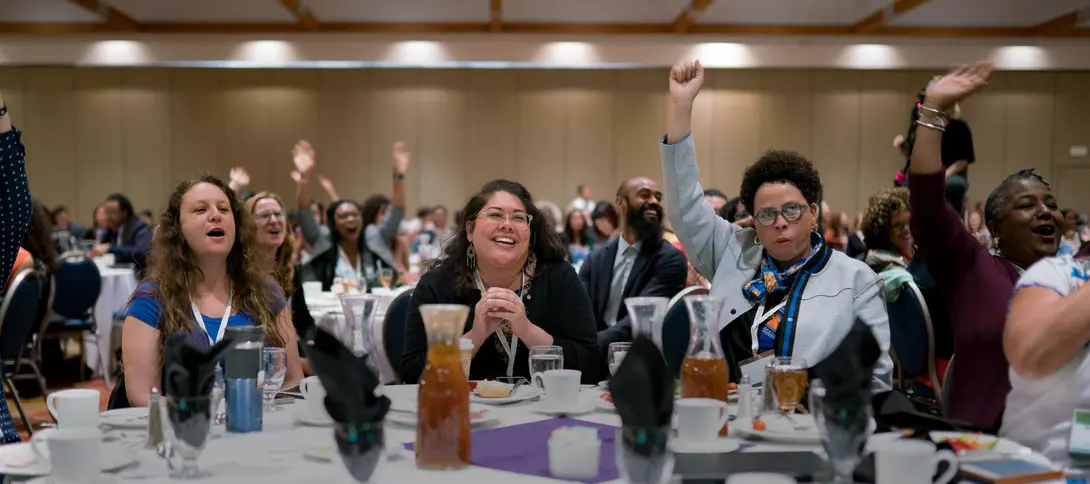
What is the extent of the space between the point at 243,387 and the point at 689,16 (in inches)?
432

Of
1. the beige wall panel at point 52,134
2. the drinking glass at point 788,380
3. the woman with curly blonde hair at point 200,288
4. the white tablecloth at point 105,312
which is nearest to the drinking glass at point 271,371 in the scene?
the woman with curly blonde hair at point 200,288

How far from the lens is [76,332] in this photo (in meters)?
6.38

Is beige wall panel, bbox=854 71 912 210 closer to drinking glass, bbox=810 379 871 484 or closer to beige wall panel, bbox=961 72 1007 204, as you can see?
beige wall panel, bbox=961 72 1007 204

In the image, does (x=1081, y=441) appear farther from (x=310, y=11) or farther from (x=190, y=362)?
(x=310, y=11)

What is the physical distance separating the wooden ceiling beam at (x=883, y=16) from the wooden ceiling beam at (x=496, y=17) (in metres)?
4.93

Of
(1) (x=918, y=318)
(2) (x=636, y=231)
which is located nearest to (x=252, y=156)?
(2) (x=636, y=231)

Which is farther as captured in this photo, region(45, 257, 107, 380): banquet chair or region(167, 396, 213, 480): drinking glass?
region(45, 257, 107, 380): banquet chair

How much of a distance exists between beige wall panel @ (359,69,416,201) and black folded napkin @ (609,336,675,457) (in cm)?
1348

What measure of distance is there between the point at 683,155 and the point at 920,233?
0.72 metres

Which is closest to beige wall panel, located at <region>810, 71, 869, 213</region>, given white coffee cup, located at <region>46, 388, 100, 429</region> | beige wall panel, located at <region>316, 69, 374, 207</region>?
beige wall panel, located at <region>316, 69, 374, 207</region>

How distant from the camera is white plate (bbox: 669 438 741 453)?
5.21 ft

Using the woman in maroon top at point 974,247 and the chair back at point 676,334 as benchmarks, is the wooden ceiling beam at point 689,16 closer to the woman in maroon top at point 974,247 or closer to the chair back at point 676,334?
the chair back at point 676,334

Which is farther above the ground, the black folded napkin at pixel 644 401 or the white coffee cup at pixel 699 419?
the black folded napkin at pixel 644 401

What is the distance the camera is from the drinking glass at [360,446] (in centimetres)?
129
